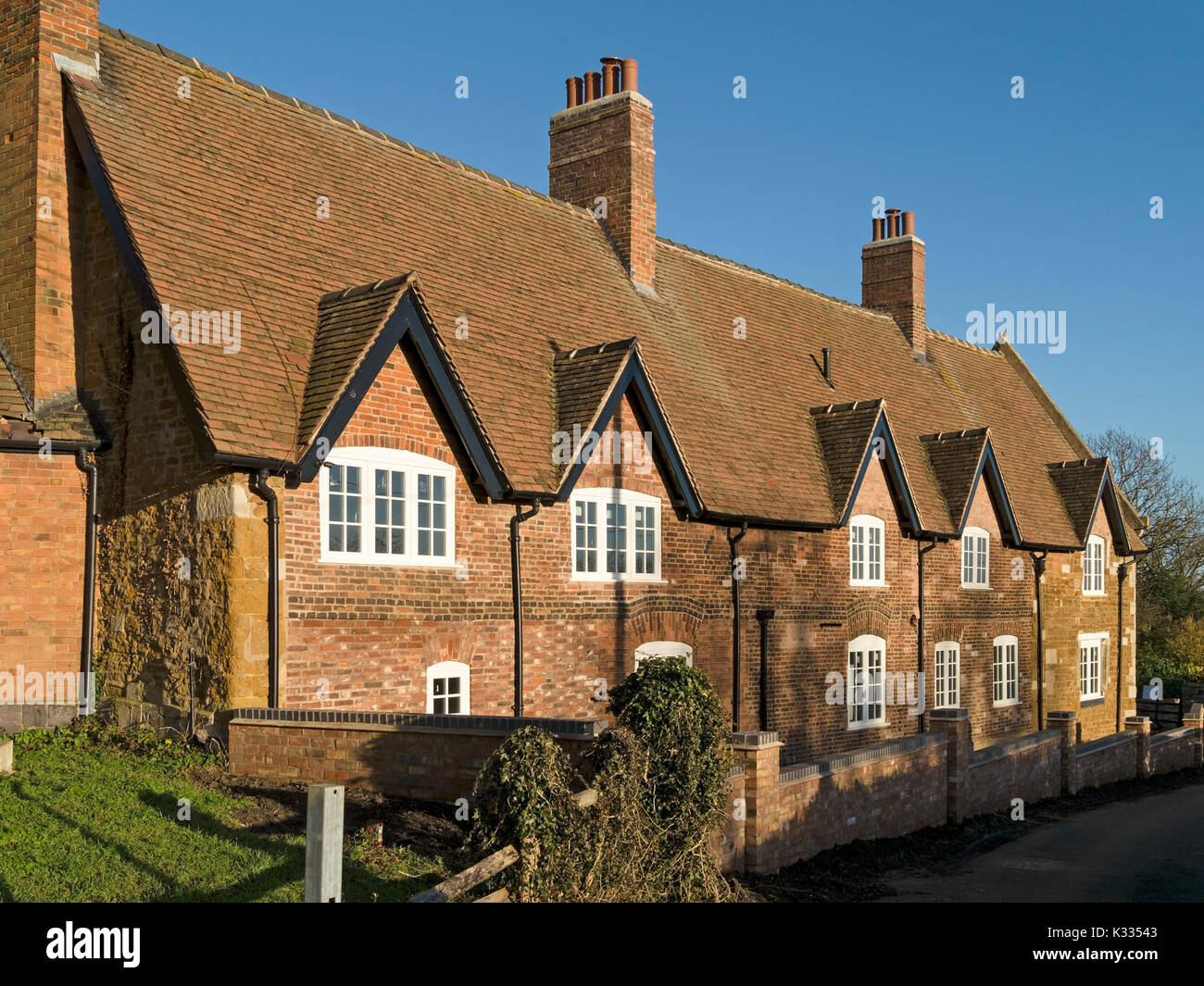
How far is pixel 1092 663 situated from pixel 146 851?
28.1 m

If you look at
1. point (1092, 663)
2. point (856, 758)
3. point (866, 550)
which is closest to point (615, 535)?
point (856, 758)

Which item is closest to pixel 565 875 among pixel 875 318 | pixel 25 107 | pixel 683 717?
pixel 683 717

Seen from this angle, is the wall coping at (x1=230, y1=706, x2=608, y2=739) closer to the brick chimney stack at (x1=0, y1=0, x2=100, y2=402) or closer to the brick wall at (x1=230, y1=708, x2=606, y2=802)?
the brick wall at (x1=230, y1=708, x2=606, y2=802)

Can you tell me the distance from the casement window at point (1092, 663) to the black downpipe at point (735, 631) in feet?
49.6

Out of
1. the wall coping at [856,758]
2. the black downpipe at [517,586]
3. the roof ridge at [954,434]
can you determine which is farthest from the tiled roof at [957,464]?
the black downpipe at [517,586]

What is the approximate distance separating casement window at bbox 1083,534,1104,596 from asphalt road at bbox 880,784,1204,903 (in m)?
11.6

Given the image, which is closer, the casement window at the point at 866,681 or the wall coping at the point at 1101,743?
the casement window at the point at 866,681

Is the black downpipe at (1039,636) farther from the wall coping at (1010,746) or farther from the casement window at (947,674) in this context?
the wall coping at (1010,746)

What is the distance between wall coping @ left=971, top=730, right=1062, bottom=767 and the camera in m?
18.6

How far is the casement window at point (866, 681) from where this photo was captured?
22.3 metres

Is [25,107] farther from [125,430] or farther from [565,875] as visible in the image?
[565,875]

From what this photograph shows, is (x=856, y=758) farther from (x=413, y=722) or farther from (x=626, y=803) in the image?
(x=413, y=722)

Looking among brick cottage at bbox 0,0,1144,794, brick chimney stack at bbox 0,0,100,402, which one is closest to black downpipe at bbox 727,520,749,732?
brick cottage at bbox 0,0,1144,794

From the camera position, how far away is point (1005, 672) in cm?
2764
